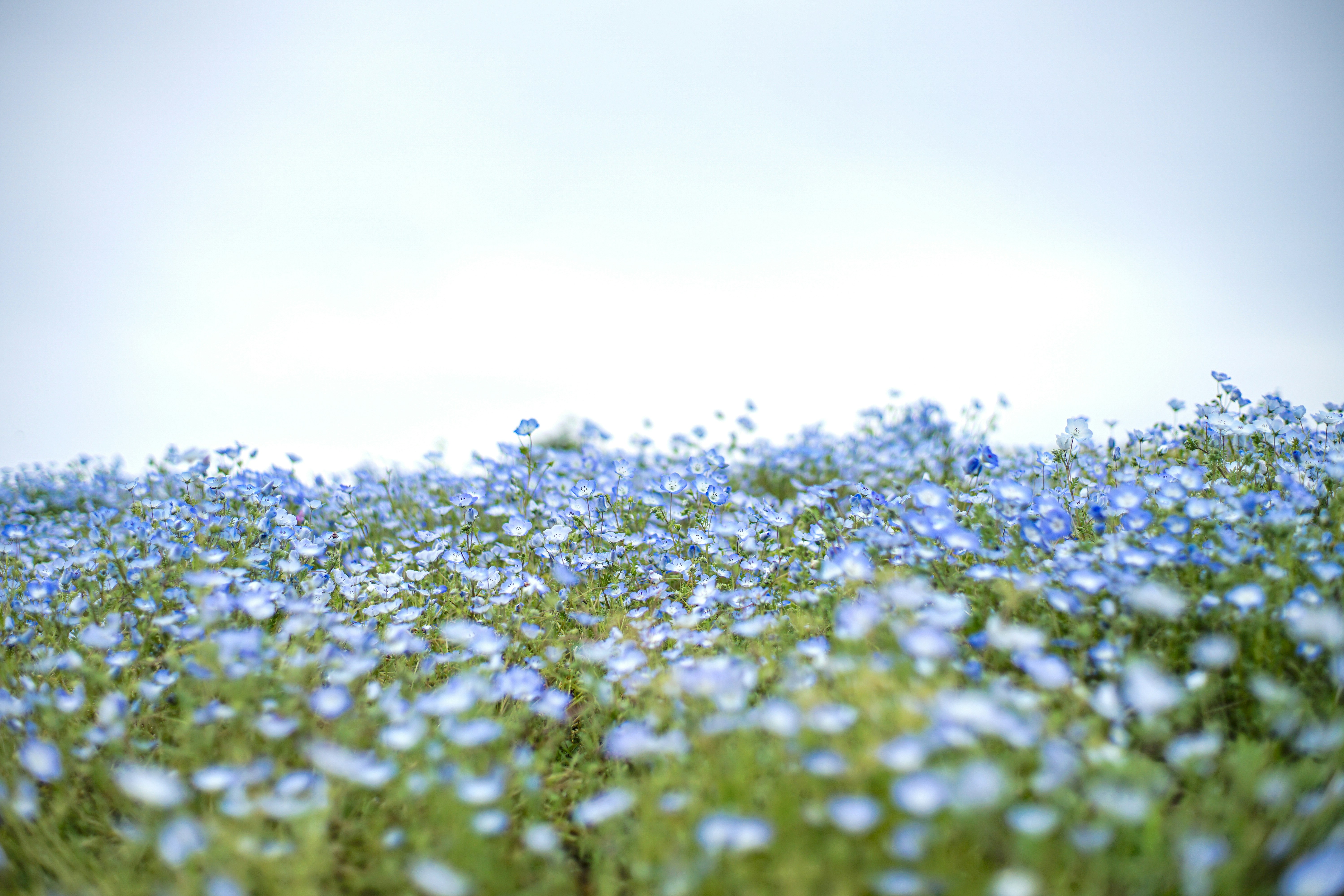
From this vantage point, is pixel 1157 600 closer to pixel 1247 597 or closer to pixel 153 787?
pixel 1247 597

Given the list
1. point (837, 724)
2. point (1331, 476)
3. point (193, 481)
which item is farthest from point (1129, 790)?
point (193, 481)

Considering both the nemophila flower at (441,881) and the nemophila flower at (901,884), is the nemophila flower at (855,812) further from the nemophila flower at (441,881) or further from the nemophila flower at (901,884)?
the nemophila flower at (441,881)

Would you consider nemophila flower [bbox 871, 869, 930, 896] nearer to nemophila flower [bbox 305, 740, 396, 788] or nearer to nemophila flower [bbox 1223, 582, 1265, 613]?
nemophila flower [bbox 305, 740, 396, 788]

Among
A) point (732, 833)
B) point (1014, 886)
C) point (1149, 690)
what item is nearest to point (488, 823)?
point (732, 833)

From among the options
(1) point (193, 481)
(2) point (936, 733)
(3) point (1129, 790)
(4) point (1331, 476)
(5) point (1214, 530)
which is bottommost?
(3) point (1129, 790)

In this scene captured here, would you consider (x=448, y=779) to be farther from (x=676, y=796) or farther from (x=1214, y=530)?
(x=1214, y=530)

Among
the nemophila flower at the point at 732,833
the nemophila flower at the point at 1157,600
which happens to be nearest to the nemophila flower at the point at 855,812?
the nemophila flower at the point at 732,833

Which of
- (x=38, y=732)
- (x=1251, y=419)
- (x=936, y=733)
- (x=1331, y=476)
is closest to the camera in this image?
(x=936, y=733)

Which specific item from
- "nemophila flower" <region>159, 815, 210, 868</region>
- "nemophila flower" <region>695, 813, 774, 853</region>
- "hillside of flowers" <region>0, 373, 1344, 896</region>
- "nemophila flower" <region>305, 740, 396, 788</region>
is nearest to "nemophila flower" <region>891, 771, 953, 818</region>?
"hillside of flowers" <region>0, 373, 1344, 896</region>
